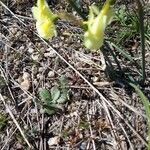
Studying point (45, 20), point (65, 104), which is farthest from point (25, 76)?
point (45, 20)

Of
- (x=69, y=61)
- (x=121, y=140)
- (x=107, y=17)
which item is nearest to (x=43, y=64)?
(x=69, y=61)

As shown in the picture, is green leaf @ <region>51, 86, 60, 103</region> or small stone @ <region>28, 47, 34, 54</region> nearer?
green leaf @ <region>51, 86, 60, 103</region>

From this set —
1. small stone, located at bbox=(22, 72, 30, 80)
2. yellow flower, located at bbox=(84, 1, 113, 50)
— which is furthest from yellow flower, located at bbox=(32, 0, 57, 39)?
small stone, located at bbox=(22, 72, 30, 80)

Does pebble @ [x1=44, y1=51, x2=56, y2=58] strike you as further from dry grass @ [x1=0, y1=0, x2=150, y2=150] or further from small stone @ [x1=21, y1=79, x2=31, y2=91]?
small stone @ [x1=21, y1=79, x2=31, y2=91]

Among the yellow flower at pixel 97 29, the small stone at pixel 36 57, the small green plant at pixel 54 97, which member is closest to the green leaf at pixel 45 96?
the small green plant at pixel 54 97

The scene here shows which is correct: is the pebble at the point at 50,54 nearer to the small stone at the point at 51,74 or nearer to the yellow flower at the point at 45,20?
the small stone at the point at 51,74

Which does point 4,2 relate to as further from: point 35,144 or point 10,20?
point 35,144

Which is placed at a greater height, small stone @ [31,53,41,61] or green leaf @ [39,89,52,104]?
small stone @ [31,53,41,61]

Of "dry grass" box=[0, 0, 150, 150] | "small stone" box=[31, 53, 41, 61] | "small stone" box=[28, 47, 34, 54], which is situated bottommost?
"dry grass" box=[0, 0, 150, 150]
